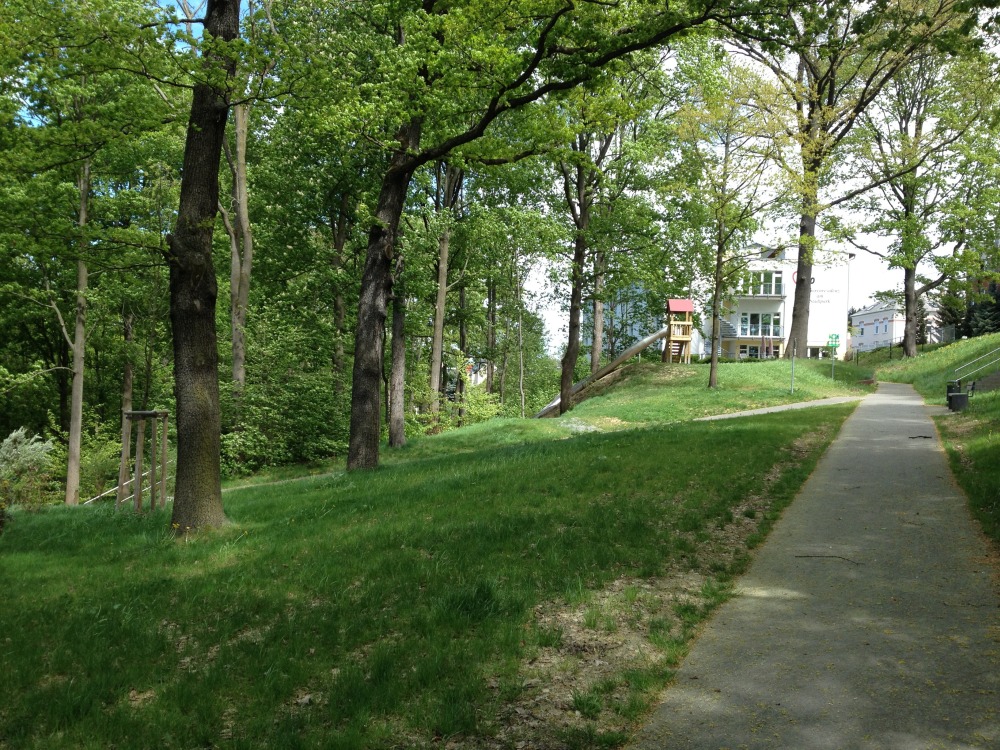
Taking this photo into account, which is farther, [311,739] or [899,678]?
[899,678]

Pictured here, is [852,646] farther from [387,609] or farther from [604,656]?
[387,609]

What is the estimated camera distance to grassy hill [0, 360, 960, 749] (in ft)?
13.7

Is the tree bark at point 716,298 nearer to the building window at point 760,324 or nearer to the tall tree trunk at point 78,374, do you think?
the tall tree trunk at point 78,374

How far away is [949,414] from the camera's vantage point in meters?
17.8

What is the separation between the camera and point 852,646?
4.91 m

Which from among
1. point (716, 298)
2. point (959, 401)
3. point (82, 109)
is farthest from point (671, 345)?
point (82, 109)

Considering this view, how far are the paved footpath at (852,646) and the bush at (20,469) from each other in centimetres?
1533

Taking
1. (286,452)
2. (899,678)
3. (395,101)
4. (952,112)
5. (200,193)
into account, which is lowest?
(286,452)

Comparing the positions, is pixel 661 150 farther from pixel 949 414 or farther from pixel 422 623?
pixel 422 623

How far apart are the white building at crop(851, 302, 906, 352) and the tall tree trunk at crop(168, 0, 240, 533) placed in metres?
74.9

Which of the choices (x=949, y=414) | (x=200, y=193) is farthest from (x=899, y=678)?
(x=949, y=414)

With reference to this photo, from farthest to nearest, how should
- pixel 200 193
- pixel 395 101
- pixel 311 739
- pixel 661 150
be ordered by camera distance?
pixel 661 150
pixel 395 101
pixel 200 193
pixel 311 739

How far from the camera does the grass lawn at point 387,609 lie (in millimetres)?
4172

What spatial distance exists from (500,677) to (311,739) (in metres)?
1.27
